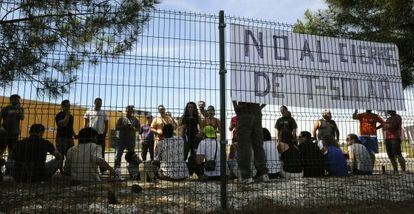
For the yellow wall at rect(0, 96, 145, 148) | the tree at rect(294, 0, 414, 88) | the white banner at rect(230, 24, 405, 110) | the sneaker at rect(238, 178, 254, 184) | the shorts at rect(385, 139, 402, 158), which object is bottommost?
the sneaker at rect(238, 178, 254, 184)

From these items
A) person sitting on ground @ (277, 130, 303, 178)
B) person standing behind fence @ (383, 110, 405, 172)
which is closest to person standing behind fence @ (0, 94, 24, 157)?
person sitting on ground @ (277, 130, 303, 178)

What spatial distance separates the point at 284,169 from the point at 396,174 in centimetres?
230

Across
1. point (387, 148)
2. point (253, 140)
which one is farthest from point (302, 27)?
point (253, 140)

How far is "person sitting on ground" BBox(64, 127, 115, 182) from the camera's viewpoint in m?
5.82

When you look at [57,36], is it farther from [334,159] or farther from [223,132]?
[334,159]

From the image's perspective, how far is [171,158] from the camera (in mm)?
6406

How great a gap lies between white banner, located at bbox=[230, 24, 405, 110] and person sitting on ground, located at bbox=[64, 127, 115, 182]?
6.84 feet

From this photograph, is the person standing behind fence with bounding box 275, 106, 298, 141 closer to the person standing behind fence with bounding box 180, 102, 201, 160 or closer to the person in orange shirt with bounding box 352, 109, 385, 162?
the person standing behind fence with bounding box 180, 102, 201, 160

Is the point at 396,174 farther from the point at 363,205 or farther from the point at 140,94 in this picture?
the point at 140,94

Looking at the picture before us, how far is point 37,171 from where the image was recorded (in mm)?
5785

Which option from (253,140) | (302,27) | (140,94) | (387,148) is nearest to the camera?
(140,94)

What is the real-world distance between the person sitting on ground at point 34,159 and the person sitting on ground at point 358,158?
5.20m

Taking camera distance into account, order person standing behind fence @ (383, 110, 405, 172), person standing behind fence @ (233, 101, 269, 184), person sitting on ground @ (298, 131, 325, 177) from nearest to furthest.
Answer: person standing behind fence @ (233, 101, 269, 184), person sitting on ground @ (298, 131, 325, 177), person standing behind fence @ (383, 110, 405, 172)

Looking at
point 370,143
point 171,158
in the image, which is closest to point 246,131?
point 171,158
